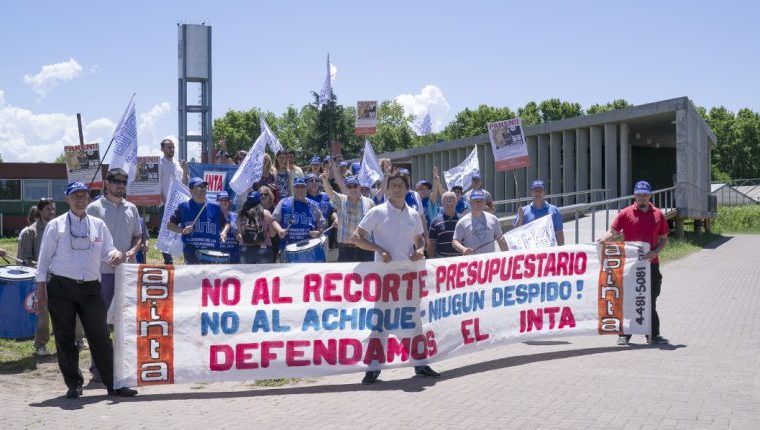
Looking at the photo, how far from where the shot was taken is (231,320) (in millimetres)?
7719

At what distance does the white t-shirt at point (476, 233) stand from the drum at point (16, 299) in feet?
17.2

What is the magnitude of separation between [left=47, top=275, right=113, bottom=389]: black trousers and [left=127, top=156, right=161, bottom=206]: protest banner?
611cm

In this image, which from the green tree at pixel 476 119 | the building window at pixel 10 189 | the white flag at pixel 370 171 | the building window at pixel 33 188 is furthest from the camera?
the green tree at pixel 476 119

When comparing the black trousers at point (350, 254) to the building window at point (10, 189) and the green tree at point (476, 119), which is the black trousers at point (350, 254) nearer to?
the building window at point (10, 189)

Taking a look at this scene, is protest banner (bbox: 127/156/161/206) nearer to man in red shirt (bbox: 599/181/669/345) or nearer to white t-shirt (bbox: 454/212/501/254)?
white t-shirt (bbox: 454/212/501/254)

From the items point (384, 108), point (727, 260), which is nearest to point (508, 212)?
point (727, 260)

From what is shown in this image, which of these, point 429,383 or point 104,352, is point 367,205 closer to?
point 429,383

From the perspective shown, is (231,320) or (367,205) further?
(367,205)

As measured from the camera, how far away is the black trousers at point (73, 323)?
7309 millimetres

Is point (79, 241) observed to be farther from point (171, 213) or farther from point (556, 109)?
point (556, 109)

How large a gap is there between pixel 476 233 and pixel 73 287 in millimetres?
4535

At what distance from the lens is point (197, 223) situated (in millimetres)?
10375

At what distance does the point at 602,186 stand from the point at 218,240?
28.8 metres

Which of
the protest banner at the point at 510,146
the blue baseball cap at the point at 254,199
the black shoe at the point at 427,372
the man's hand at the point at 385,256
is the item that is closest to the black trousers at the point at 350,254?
the blue baseball cap at the point at 254,199
